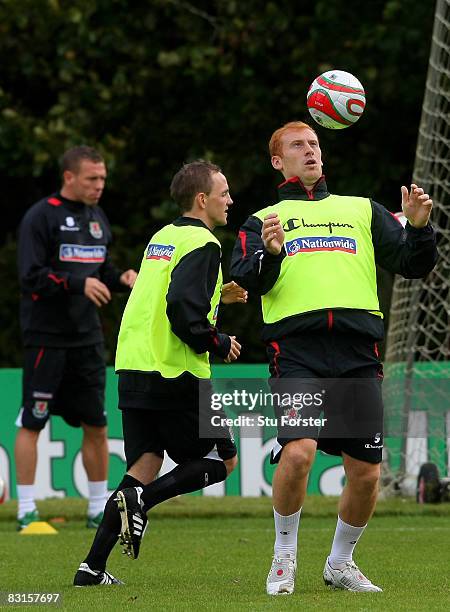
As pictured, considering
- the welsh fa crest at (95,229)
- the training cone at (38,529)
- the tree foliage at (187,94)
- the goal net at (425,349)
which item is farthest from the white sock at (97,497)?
the tree foliage at (187,94)

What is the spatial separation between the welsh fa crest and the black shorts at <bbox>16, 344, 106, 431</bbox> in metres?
0.75

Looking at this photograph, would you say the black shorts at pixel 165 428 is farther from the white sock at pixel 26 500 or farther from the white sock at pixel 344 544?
the white sock at pixel 26 500

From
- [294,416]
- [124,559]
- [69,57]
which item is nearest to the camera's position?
[294,416]

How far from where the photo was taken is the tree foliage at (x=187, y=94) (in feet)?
54.3

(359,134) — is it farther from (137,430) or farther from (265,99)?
(137,430)

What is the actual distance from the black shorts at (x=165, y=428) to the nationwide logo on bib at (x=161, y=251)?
1.83 feet

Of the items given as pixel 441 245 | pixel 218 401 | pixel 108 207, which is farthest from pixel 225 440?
pixel 108 207

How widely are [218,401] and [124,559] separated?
1.54m

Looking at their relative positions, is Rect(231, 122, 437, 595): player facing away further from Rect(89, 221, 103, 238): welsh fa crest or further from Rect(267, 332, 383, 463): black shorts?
Rect(89, 221, 103, 238): welsh fa crest

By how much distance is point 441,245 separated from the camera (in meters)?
11.6

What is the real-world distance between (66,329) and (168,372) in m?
3.29

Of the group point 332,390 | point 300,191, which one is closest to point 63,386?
point 300,191

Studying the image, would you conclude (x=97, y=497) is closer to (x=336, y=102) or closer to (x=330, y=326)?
(x=336, y=102)

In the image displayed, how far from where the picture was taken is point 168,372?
6.55 meters
